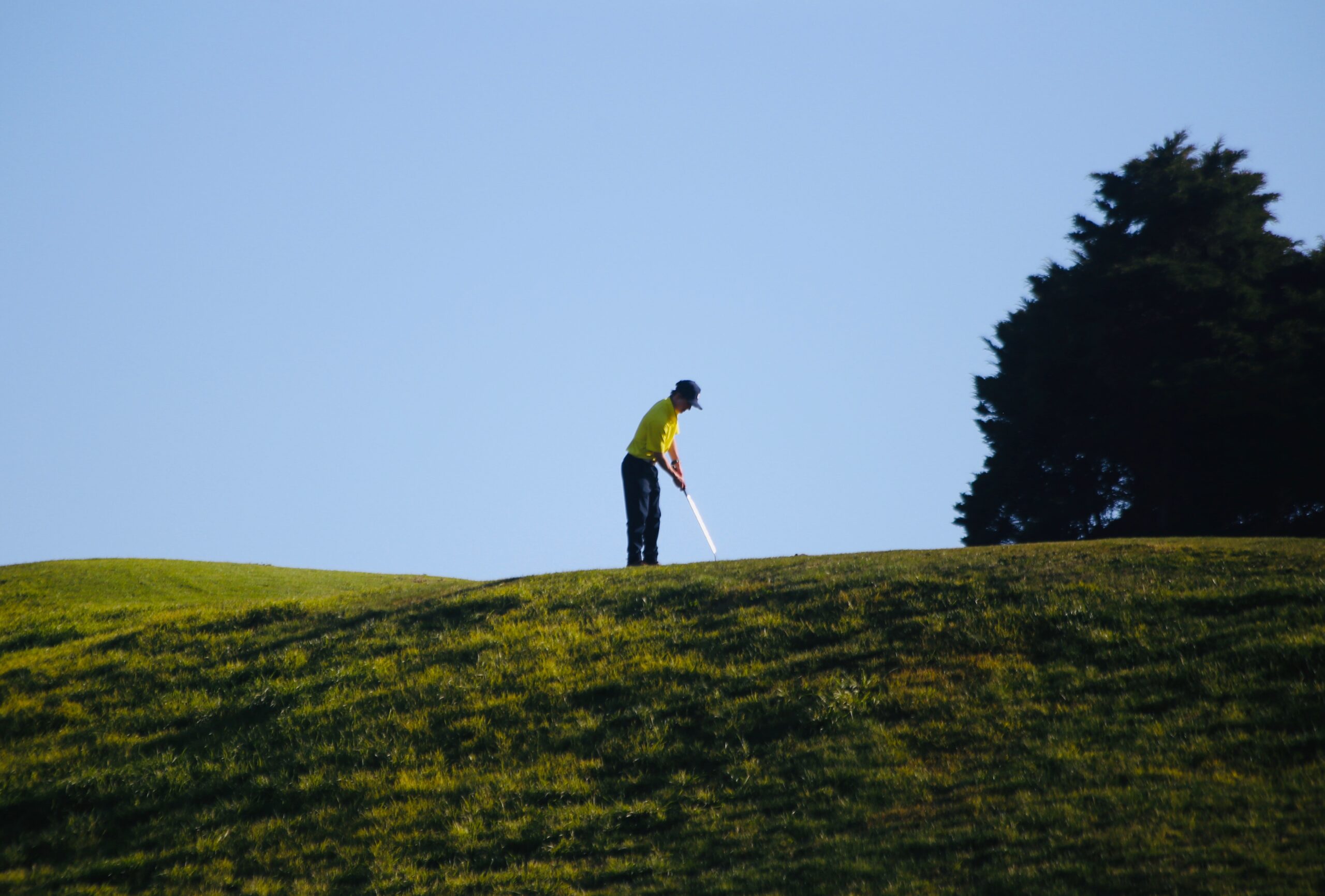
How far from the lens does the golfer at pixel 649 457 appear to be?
1869 cm

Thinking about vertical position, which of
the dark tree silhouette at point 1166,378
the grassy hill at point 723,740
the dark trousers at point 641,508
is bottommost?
the grassy hill at point 723,740

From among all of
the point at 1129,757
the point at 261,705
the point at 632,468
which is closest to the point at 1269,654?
the point at 1129,757

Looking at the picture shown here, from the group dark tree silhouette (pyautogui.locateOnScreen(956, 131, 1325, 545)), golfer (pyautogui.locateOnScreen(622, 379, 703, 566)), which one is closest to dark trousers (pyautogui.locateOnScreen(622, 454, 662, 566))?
golfer (pyautogui.locateOnScreen(622, 379, 703, 566))

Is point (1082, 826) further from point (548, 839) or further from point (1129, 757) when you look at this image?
point (548, 839)

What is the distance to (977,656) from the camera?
12070 millimetres

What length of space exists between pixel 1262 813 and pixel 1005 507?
109 feet

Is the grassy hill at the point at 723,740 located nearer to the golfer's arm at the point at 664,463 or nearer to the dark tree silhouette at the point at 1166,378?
the golfer's arm at the point at 664,463

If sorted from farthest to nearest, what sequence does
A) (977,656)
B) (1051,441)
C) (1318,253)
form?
(1051,441) < (1318,253) < (977,656)

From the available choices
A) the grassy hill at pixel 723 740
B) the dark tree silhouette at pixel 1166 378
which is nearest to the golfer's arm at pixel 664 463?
the grassy hill at pixel 723 740

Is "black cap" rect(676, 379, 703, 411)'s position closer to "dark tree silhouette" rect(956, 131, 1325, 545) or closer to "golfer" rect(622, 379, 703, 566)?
"golfer" rect(622, 379, 703, 566)

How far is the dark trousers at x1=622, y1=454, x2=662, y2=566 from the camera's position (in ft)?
61.2

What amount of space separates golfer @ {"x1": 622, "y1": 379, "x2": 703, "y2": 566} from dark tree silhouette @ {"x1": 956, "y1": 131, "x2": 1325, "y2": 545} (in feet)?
73.2

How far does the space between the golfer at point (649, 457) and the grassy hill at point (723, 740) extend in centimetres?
253

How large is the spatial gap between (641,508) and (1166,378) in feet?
77.7
